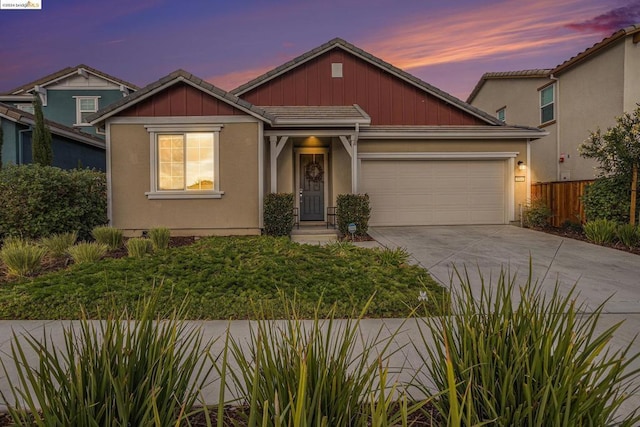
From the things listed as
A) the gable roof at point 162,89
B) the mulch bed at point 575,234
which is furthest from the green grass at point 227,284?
the mulch bed at point 575,234

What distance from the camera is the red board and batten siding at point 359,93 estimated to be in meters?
13.2

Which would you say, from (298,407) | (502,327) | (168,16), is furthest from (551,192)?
(168,16)

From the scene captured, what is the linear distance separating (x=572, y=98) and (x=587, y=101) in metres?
0.80

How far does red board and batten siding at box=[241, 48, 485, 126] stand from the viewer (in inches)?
518

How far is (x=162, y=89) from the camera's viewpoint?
9.25 m

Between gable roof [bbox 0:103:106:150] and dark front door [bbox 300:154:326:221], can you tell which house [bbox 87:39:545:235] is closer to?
dark front door [bbox 300:154:326:221]

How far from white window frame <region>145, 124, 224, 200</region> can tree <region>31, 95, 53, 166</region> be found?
506 centimetres

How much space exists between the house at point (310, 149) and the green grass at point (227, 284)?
11.3ft

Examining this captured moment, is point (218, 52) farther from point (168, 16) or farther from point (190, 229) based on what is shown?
point (190, 229)

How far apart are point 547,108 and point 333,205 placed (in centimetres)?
1001

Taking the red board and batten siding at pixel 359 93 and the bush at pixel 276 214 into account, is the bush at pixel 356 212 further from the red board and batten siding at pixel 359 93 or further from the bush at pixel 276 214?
the red board and batten siding at pixel 359 93

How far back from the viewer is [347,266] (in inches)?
221

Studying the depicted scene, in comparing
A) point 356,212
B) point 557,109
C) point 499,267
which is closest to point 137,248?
point 356,212

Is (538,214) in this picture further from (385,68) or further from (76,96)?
(76,96)
